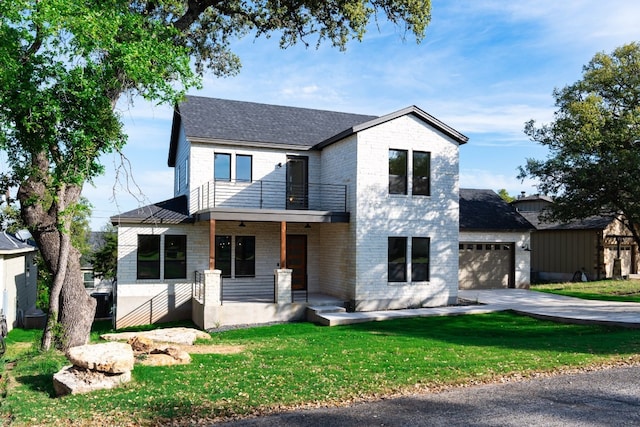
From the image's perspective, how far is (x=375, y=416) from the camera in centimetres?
672

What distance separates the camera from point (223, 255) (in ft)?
60.8

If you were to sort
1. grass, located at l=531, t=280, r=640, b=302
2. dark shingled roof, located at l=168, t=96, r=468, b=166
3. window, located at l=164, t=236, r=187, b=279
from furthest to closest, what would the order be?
Answer: grass, located at l=531, t=280, r=640, b=302 < dark shingled roof, located at l=168, t=96, r=468, b=166 < window, located at l=164, t=236, r=187, b=279

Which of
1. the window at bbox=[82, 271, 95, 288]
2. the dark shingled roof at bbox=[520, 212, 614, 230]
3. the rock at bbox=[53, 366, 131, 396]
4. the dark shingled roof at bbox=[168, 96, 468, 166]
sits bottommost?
the window at bbox=[82, 271, 95, 288]

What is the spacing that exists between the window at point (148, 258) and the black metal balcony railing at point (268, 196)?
1846mm

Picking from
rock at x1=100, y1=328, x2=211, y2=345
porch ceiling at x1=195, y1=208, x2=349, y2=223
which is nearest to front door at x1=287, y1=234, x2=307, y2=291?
porch ceiling at x1=195, y1=208, x2=349, y2=223

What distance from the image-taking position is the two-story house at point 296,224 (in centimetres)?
1716

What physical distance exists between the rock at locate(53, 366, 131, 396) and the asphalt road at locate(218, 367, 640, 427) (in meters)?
2.62

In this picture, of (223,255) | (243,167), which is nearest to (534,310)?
(223,255)

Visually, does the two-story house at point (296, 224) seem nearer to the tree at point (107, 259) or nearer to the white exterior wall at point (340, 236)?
the white exterior wall at point (340, 236)

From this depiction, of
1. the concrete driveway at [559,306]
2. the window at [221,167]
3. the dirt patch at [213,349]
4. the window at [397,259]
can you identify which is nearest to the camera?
the dirt patch at [213,349]

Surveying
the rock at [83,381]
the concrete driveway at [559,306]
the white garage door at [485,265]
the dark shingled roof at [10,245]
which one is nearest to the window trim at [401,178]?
the concrete driveway at [559,306]

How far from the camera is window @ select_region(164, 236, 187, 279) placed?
17938 millimetres

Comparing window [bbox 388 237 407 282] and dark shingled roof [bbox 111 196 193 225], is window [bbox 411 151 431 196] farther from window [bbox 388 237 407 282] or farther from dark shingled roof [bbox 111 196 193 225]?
dark shingled roof [bbox 111 196 193 225]

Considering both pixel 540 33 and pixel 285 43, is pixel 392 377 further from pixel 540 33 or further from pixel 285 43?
pixel 285 43
